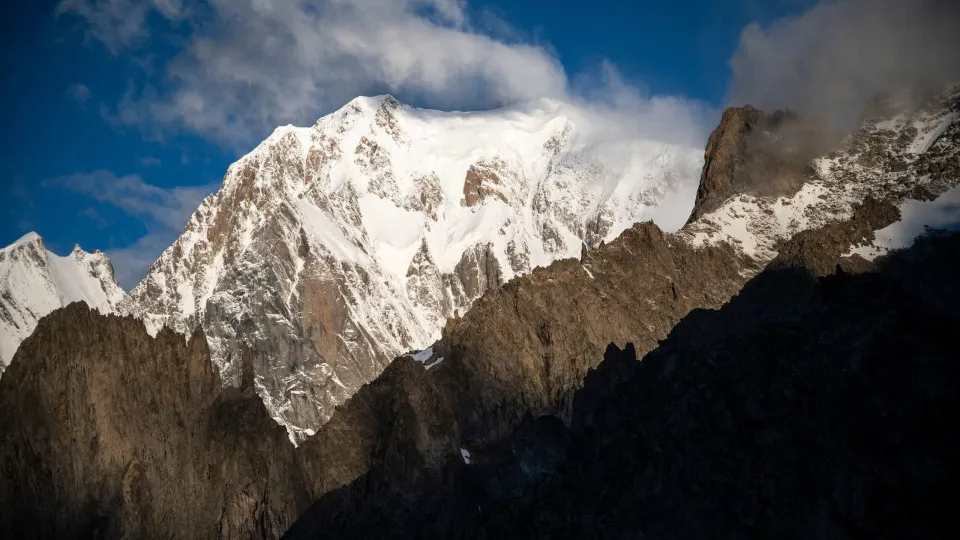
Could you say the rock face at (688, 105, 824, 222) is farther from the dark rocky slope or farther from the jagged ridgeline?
the dark rocky slope

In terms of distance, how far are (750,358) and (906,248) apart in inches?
1604

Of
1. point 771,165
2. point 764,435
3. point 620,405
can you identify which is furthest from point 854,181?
point 764,435

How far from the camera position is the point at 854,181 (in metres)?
184

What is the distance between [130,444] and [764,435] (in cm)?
6074

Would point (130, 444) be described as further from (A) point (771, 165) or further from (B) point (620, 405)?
(A) point (771, 165)

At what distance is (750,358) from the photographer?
342ft

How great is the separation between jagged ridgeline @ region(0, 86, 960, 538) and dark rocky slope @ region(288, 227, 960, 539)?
0.20m

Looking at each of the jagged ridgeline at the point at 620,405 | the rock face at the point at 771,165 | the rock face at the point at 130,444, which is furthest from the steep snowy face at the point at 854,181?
the rock face at the point at 130,444

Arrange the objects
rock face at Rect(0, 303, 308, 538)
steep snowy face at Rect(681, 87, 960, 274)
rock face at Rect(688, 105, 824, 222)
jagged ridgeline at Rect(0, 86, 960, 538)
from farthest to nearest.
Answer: rock face at Rect(688, 105, 824, 222)
steep snowy face at Rect(681, 87, 960, 274)
rock face at Rect(0, 303, 308, 538)
jagged ridgeline at Rect(0, 86, 960, 538)

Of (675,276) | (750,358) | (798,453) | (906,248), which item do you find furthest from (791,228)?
(798,453)

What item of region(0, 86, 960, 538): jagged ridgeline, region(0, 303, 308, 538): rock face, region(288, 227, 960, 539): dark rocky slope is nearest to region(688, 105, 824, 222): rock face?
region(0, 86, 960, 538): jagged ridgeline

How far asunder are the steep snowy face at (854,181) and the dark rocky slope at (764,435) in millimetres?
41281

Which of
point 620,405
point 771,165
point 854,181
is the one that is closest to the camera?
point 620,405

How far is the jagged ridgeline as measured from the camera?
92.1 meters
